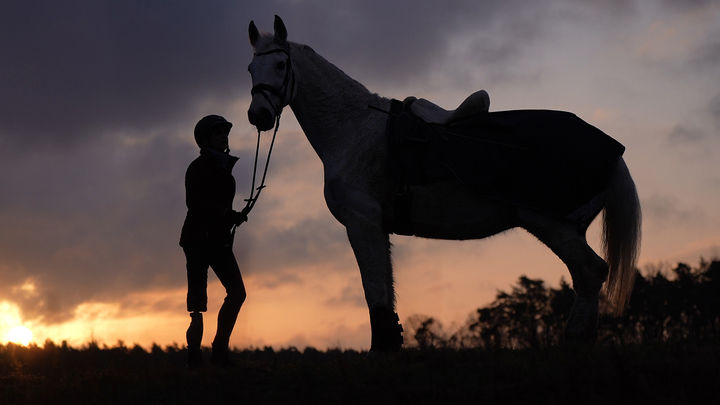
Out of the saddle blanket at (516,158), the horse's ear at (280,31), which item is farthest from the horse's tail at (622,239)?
the horse's ear at (280,31)

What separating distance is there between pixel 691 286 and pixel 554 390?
23324 millimetres

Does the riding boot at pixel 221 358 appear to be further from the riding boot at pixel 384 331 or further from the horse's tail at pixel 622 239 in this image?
the horse's tail at pixel 622 239

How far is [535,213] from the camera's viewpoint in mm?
7465

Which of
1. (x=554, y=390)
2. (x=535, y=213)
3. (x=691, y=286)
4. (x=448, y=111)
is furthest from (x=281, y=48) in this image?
(x=691, y=286)

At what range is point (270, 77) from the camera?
7.62 meters

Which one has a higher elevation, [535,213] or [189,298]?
[535,213]

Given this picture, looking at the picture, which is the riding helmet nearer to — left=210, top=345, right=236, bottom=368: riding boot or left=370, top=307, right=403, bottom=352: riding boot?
left=210, top=345, right=236, bottom=368: riding boot

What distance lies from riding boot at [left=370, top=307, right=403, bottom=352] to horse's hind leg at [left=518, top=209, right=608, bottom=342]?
1.79 m

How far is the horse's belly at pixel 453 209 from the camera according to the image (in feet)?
24.8

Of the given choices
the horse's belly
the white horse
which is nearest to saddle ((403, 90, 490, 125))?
the white horse

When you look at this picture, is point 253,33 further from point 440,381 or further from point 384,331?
point 440,381

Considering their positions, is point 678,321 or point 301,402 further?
point 678,321

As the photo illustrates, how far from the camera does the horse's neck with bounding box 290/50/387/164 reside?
26.2 ft

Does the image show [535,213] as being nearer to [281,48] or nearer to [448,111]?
[448,111]
